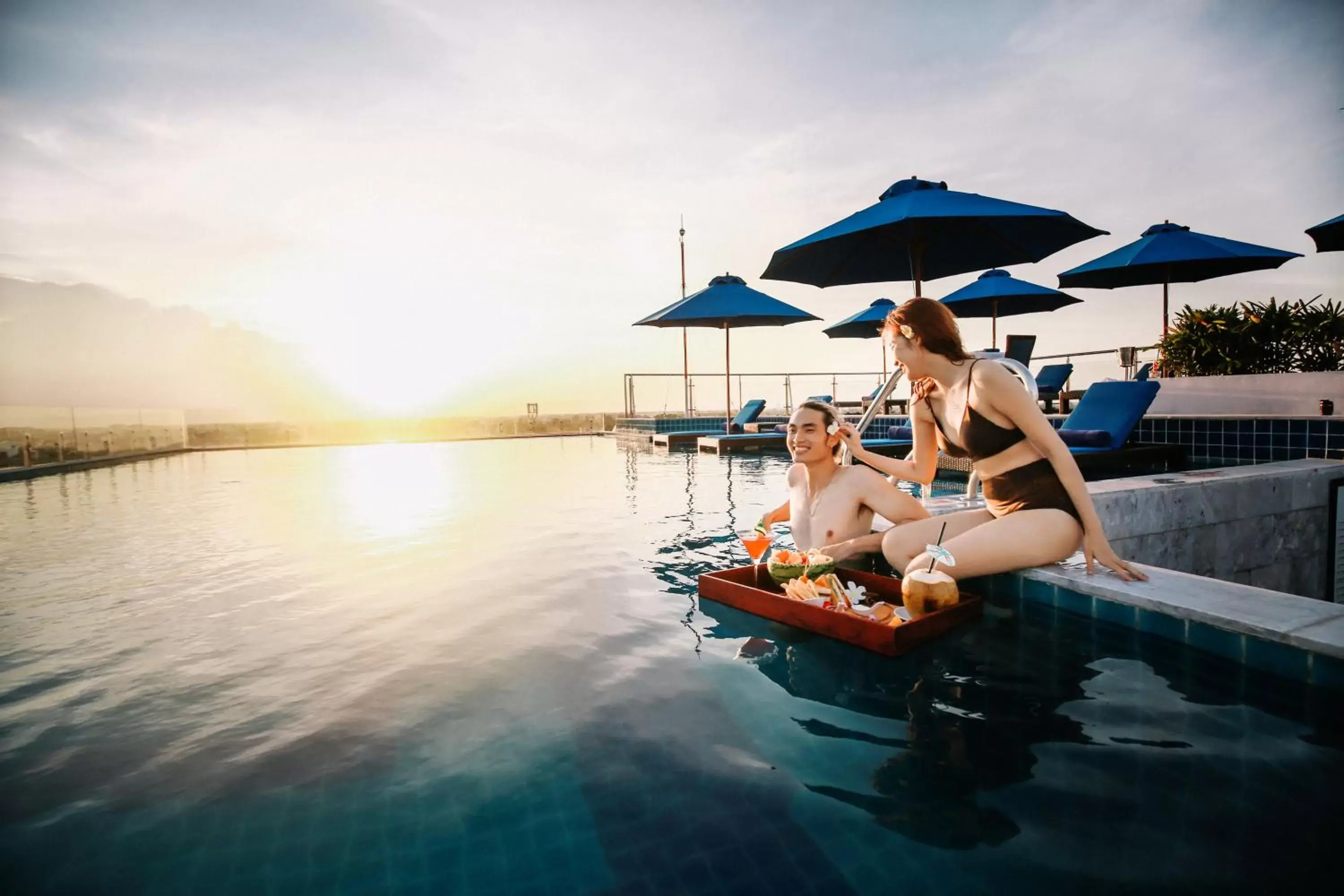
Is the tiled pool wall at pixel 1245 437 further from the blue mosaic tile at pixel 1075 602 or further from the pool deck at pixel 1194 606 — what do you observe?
the blue mosaic tile at pixel 1075 602

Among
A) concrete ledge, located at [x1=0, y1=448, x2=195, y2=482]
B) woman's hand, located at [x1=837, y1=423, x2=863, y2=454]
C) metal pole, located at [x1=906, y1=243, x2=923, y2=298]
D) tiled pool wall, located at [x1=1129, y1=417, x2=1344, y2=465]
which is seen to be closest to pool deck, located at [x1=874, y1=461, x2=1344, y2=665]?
woman's hand, located at [x1=837, y1=423, x2=863, y2=454]

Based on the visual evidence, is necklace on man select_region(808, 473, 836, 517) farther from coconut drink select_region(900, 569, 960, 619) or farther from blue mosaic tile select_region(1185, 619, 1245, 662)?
blue mosaic tile select_region(1185, 619, 1245, 662)

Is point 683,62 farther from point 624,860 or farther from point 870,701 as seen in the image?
point 624,860

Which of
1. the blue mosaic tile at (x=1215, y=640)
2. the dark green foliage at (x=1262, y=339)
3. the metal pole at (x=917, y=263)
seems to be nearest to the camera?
the blue mosaic tile at (x=1215, y=640)

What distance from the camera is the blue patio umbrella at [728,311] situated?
1213 centimetres

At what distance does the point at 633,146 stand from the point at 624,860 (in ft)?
36.3

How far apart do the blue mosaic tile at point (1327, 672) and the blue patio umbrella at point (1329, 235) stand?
30.3 feet

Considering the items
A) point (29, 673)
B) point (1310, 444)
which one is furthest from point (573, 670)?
point (1310, 444)

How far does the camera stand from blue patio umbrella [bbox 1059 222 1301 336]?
355 inches

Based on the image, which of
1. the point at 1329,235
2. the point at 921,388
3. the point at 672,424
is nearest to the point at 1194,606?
the point at 921,388

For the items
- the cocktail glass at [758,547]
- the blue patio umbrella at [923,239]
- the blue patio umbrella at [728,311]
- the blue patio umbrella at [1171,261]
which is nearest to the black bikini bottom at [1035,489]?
Answer: the cocktail glass at [758,547]

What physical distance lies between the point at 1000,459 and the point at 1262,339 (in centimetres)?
878

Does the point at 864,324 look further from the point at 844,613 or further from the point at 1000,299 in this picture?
the point at 844,613

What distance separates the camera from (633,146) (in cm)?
1070
